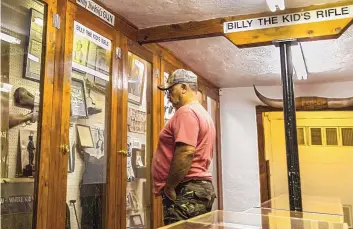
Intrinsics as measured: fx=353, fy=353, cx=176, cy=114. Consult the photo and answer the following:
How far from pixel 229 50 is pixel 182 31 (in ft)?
2.91

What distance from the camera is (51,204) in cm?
211

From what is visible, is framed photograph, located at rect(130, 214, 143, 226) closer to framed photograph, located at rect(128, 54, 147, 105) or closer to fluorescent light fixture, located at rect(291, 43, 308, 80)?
framed photograph, located at rect(128, 54, 147, 105)

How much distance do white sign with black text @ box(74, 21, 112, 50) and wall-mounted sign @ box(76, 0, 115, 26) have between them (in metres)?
0.15

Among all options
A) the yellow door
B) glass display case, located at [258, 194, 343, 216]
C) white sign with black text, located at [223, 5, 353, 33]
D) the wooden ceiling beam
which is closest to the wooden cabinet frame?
the wooden ceiling beam

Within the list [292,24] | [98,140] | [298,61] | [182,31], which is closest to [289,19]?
[292,24]

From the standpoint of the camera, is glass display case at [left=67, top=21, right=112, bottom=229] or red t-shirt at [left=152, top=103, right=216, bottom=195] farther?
glass display case at [left=67, top=21, right=112, bottom=229]

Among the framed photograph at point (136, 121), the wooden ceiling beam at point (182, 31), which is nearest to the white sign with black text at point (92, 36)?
the wooden ceiling beam at point (182, 31)

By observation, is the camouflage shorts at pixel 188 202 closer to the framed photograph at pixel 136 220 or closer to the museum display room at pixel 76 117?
the museum display room at pixel 76 117

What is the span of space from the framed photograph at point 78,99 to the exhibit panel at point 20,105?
1.28ft

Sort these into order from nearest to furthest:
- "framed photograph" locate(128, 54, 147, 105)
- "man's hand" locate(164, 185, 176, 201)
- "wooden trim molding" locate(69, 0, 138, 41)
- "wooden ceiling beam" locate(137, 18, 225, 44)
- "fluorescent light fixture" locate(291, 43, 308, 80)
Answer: "man's hand" locate(164, 185, 176, 201)
"wooden trim molding" locate(69, 0, 138, 41)
"wooden ceiling beam" locate(137, 18, 225, 44)
"framed photograph" locate(128, 54, 147, 105)
"fluorescent light fixture" locate(291, 43, 308, 80)

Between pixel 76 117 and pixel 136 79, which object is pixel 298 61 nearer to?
pixel 136 79

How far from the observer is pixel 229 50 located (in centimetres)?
389

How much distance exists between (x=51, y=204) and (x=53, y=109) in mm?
574

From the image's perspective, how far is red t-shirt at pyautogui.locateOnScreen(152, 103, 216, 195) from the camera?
2.13m
